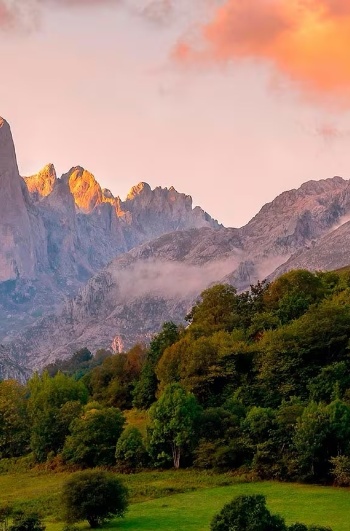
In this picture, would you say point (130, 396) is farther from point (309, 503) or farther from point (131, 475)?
point (309, 503)

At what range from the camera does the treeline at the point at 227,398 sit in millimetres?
70750

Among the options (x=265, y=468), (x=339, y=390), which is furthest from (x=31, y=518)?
(x=339, y=390)

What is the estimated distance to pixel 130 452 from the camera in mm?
78750

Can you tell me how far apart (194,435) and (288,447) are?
9.94 meters

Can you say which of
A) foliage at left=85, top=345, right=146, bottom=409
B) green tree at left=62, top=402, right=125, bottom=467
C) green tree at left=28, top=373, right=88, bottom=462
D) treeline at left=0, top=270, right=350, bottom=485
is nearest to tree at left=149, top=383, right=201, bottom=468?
treeline at left=0, top=270, right=350, bottom=485

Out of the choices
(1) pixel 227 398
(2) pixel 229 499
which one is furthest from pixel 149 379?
(2) pixel 229 499

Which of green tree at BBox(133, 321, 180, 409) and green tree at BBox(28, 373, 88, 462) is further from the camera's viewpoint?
green tree at BBox(133, 321, 180, 409)

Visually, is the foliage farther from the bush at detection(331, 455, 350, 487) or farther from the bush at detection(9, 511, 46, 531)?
the bush at detection(9, 511, 46, 531)

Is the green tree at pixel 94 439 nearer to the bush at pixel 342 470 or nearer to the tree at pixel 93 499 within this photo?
the tree at pixel 93 499

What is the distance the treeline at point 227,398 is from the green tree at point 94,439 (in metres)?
0.11

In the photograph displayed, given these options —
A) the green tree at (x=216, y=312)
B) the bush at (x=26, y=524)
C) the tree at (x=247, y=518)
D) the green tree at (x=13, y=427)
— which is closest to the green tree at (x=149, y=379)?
the green tree at (x=216, y=312)

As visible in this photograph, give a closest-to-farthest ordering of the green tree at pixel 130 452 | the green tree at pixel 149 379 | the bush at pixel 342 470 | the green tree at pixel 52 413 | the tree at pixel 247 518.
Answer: the tree at pixel 247 518, the bush at pixel 342 470, the green tree at pixel 130 452, the green tree at pixel 52 413, the green tree at pixel 149 379

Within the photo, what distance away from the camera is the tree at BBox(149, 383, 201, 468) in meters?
77.2

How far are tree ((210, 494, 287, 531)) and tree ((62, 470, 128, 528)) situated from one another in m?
16.9
